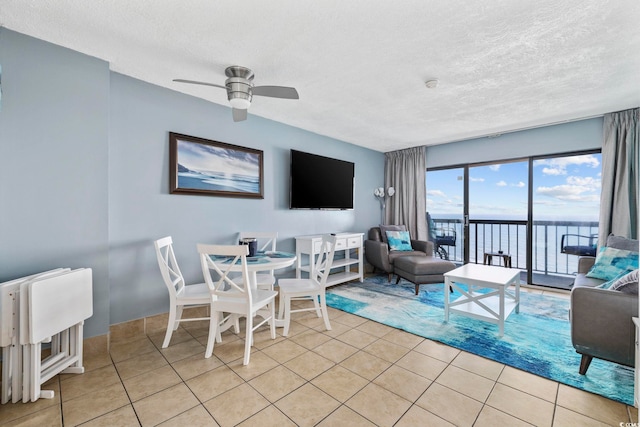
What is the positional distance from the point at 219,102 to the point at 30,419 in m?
2.97

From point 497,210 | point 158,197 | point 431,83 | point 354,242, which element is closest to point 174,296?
point 158,197

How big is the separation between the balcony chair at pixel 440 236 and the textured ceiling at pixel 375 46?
2.76 m

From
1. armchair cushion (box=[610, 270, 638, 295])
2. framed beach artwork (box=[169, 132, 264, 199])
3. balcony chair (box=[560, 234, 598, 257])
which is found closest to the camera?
armchair cushion (box=[610, 270, 638, 295])

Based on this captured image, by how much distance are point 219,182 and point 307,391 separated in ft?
7.60

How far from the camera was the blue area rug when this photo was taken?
6.28 ft

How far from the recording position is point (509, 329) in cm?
269

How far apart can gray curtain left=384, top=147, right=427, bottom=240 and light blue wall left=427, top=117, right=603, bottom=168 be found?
309mm

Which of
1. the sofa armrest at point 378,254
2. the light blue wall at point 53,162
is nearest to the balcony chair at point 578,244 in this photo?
the sofa armrest at point 378,254

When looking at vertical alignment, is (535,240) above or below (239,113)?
below

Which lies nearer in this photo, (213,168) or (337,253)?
(213,168)

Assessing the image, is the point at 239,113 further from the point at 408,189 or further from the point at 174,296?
the point at 408,189

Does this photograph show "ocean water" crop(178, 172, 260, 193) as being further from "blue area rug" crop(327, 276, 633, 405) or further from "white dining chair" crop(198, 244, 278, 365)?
"blue area rug" crop(327, 276, 633, 405)

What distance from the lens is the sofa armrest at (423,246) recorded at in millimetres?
4527

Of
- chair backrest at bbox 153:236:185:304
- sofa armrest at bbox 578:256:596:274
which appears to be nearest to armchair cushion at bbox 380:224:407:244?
sofa armrest at bbox 578:256:596:274
